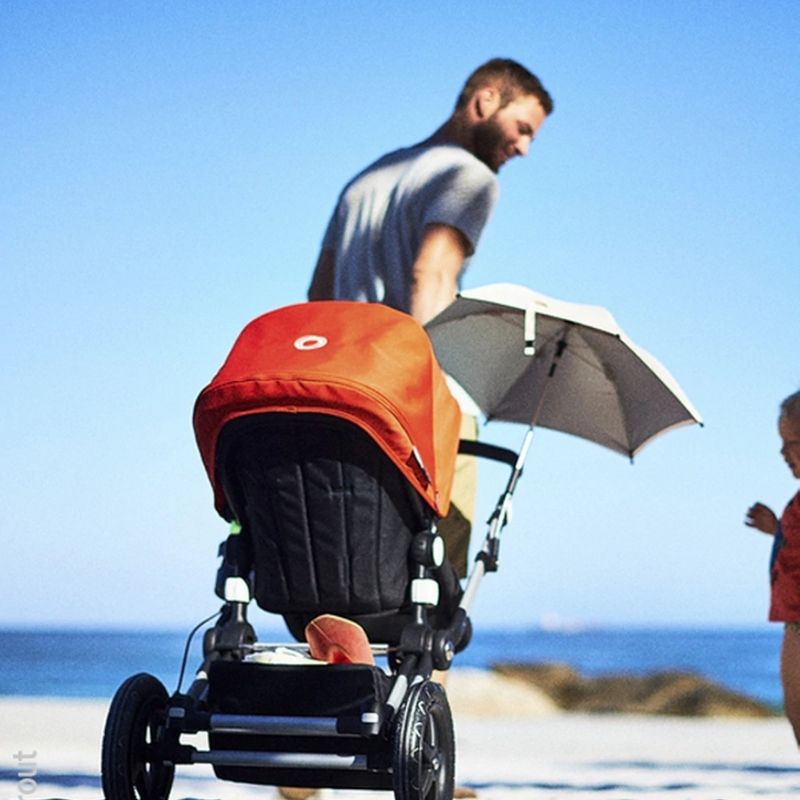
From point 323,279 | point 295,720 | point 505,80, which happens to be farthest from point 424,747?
point 505,80

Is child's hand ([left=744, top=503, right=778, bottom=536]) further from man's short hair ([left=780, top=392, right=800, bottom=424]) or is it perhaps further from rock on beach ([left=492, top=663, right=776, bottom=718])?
rock on beach ([left=492, top=663, right=776, bottom=718])

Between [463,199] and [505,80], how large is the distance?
0.52 meters

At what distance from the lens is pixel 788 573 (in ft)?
14.6

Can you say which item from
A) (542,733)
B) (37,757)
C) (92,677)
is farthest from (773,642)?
(37,757)

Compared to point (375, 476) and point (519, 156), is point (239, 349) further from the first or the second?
point (519, 156)

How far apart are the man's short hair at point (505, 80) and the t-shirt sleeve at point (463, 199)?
35cm

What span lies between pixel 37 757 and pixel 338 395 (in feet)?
9.23

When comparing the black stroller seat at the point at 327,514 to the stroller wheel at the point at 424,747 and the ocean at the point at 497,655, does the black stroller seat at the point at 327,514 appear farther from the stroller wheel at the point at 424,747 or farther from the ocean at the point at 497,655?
the ocean at the point at 497,655

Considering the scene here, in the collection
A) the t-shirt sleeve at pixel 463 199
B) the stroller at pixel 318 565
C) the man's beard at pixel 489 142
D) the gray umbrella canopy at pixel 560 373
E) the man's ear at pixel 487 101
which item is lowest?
the stroller at pixel 318 565

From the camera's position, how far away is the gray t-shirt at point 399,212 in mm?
4648

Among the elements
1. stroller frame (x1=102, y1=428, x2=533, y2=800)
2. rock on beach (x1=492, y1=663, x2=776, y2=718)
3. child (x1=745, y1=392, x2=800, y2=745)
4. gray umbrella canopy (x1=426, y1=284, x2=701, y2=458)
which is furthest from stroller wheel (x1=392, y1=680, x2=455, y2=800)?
rock on beach (x1=492, y1=663, x2=776, y2=718)

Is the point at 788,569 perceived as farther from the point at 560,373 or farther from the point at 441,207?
the point at 441,207

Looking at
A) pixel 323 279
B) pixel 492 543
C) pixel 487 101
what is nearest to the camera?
pixel 492 543

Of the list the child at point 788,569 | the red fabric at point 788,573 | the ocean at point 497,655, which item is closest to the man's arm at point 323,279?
the child at point 788,569
